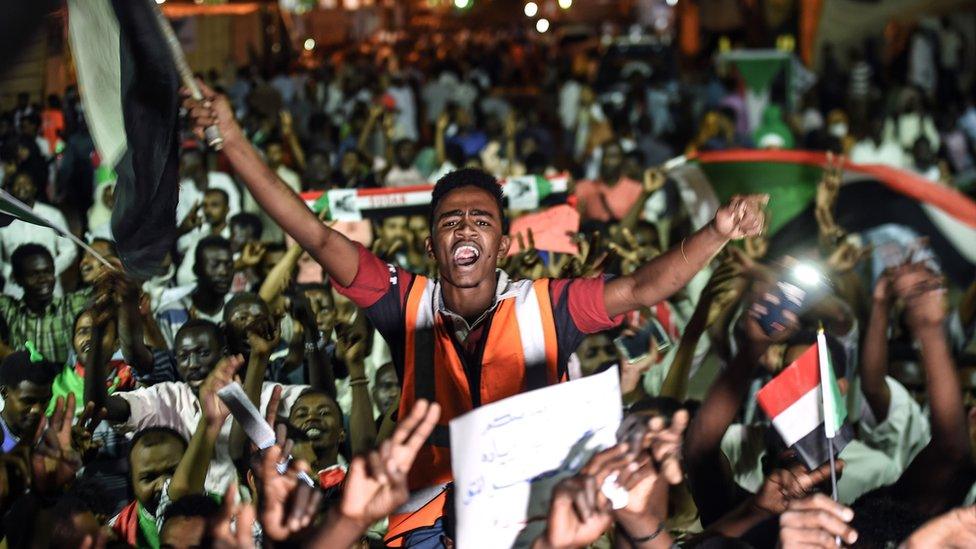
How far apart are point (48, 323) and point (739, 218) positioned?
361 cm

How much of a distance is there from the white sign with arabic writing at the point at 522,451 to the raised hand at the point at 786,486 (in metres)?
0.77

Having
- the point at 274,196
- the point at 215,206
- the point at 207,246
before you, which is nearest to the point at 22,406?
the point at 274,196

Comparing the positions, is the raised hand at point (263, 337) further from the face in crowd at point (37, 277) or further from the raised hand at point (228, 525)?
the raised hand at point (228, 525)

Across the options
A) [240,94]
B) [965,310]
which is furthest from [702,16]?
[965,310]

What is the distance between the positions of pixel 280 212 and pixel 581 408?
1.10 meters

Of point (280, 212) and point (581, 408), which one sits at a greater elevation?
point (280, 212)

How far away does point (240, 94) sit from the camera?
14094 millimetres

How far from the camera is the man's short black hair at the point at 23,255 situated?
592 cm

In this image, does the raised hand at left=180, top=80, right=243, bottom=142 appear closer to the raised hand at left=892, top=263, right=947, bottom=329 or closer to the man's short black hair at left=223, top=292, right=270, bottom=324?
the raised hand at left=892, top=263, right=947, bottom=329

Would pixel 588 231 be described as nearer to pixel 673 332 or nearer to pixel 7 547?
pixel 673 332

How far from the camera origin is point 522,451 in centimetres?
268

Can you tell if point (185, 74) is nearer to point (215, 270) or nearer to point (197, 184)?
point (215, 270)

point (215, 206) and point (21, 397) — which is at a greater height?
point (215, 206)

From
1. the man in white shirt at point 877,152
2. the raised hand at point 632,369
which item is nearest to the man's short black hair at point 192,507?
the raised hand at point 632,369
